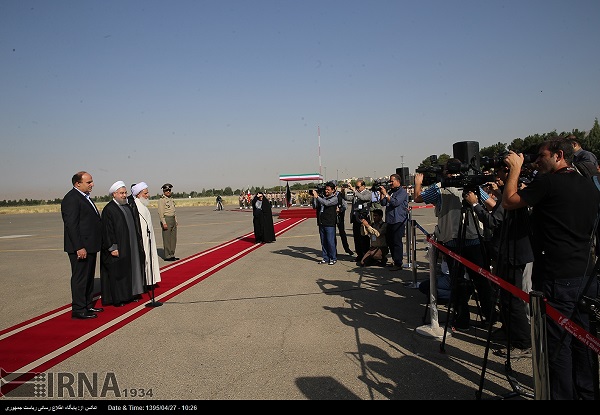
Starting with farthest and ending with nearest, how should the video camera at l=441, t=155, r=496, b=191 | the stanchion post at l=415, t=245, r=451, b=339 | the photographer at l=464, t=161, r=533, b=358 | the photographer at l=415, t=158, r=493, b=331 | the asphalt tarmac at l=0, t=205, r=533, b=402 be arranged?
1. the photographer at l=415, t=158, r=493, b=331
2. the stanchion post at l=415, t=245, r=451, b=339
3. the photographer at l=464, t=161, r=533, b=358
4. the video camera at l=441, t=155, r=496, b=191
5. the asphalt tarmac at l=0, t=205, r=533, b=402

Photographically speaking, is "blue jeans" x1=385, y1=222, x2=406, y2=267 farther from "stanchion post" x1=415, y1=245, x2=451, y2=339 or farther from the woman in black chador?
the woman in black chador

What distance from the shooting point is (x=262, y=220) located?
13.3 metres

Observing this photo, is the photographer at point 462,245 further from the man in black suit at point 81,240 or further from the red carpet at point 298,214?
the red carpet at point 298,214

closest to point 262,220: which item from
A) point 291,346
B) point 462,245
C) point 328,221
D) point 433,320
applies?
point 328,221

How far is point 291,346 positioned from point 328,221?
16.8 feet

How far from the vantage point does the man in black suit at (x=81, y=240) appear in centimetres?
559

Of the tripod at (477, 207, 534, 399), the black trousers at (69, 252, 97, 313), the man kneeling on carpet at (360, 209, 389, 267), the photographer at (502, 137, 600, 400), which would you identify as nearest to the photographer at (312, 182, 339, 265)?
the man kneeling on carpet at (360, 209, 389, 267)

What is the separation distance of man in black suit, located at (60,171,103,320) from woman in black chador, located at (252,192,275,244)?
762cm

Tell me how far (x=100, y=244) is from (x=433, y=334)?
190 inches

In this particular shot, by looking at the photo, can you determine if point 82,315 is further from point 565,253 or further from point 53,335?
point 565,253

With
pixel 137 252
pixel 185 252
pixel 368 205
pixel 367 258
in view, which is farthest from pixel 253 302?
pixel 185 252

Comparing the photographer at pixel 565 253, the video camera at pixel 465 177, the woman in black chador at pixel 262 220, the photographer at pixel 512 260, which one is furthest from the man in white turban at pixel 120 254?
the woman in black chador at pixel 262 220

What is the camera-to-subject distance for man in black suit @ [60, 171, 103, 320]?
5586mm
